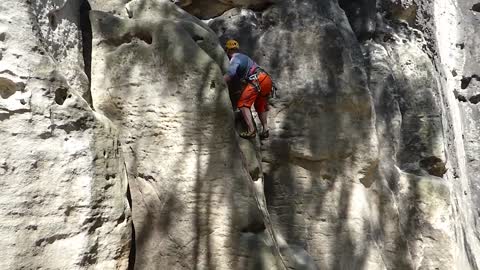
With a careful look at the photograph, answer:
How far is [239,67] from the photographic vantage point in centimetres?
400

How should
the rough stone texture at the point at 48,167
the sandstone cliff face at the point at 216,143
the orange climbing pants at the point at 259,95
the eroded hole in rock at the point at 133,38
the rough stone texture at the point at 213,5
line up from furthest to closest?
the rough stone texture at the point at 213,5, the orange climbing pants at the point at 259,95, the eroded hole in rock at the point at 133,38, the sandstone cliff face at the point at 216,143, the rough stone texture at the point at 48,167

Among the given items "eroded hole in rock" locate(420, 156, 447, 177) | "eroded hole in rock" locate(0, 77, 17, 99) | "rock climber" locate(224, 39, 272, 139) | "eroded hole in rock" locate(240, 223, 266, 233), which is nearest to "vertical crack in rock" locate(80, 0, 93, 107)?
"eroded hole in rock" locate(0, 77, 17, 99)

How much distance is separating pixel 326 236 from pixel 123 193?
2.19m

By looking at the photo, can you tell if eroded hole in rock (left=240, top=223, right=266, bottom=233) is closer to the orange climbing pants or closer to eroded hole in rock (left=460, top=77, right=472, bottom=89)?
Result: the orange climbing pants

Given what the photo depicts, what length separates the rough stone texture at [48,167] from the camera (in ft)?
8.56

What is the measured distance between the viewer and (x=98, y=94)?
3512 millimetres

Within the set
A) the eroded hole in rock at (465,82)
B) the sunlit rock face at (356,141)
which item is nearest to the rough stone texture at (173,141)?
the sunlit rock face at (356,141)

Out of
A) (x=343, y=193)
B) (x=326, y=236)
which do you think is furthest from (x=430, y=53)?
(x=326, y=236)

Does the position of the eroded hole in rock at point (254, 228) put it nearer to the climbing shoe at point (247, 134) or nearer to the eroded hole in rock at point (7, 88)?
the climbing shoe at point (247, 134)

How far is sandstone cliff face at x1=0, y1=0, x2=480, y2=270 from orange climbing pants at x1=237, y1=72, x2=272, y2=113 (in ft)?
0.60

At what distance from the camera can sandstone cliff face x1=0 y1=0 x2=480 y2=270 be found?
9.02 ft

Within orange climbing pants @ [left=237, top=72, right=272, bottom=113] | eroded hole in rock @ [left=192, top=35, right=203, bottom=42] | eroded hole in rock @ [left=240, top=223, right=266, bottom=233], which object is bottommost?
eroded hole in rock @ [left=240, top=223, right=266, bottom=233]

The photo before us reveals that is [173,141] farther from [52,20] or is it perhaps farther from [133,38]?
[52,20]

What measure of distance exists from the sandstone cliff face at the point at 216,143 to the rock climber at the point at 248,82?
0.44 ft
